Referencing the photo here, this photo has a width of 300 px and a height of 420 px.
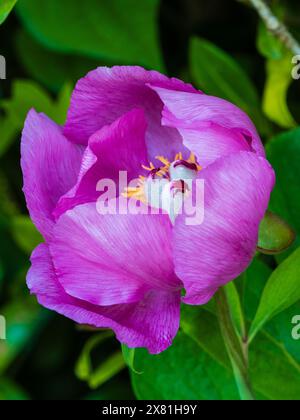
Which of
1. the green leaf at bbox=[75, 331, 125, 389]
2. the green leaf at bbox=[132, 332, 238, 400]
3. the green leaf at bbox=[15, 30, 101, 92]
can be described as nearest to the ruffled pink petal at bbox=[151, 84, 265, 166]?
the green leaf at bbox=[132, 332, 238, 400]

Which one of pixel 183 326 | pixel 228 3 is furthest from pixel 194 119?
pixel 228 3

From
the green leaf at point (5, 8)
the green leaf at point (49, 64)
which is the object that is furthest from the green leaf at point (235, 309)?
the green leaf at point (49, 64)

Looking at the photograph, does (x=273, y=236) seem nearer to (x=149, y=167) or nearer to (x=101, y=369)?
(x=149, y=167)

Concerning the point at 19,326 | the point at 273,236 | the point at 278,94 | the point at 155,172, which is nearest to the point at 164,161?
the point at 155,172

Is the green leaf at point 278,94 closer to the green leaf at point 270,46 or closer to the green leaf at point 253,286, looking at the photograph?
the green leaf at point 270,46
